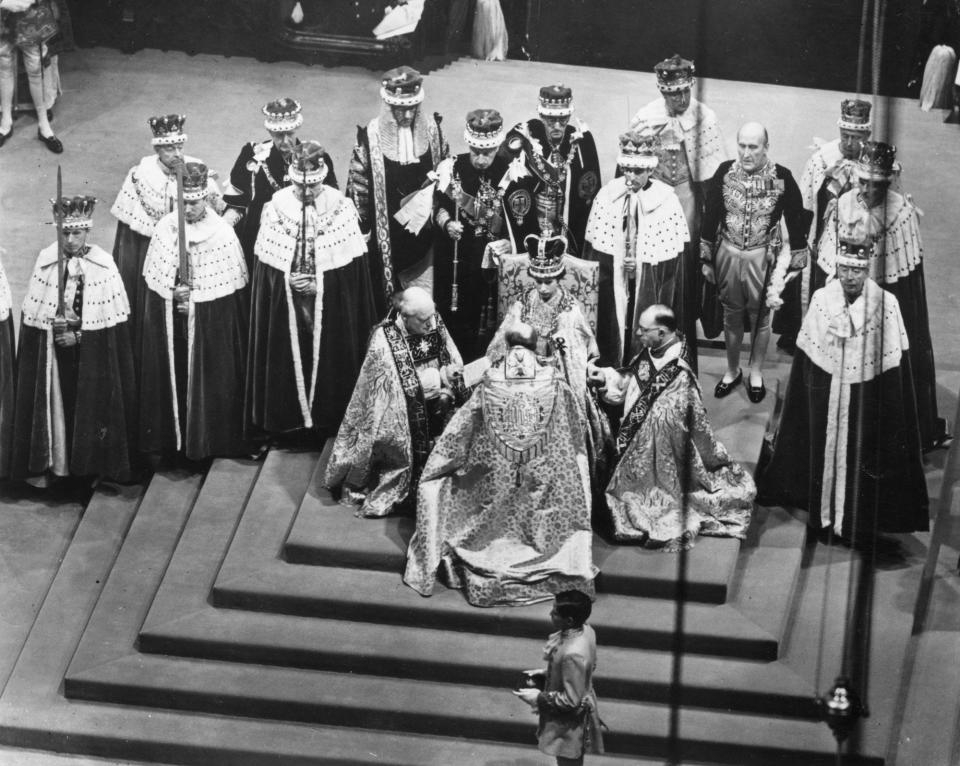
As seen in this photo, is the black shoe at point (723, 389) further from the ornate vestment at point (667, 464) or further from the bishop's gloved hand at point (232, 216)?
the bishop's gloved hand at point (232, 216)

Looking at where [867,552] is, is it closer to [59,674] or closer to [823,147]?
[823,147]

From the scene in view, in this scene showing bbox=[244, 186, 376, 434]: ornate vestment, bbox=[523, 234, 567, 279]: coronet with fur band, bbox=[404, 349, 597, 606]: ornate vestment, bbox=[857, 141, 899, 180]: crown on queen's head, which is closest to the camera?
bbox=[404, 349, 597, 606]: ornate vestment

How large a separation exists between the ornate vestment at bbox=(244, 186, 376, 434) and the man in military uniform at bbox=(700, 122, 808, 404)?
182 centimetres

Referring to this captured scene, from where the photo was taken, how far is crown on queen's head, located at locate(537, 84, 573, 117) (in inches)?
550

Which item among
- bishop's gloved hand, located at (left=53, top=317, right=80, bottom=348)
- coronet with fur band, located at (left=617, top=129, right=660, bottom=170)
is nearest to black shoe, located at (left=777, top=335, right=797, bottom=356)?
coronet with fur band, located at (left=617, top=129, right=660, bottom=170)

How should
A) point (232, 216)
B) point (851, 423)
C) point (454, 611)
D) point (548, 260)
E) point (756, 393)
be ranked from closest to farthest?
point (454, 611) < point (548, 260) < point (851, 423) < point (232, 216) < point (756, 393)

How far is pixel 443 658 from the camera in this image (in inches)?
515

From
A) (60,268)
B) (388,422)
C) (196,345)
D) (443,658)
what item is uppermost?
(60,268)

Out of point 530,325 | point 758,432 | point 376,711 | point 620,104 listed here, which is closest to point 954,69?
point 620,104

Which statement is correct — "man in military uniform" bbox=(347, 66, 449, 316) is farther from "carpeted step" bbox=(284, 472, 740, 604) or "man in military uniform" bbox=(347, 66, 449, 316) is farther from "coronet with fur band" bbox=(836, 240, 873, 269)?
"coronet with fur band" bbox=(836, 240, 873, 269)

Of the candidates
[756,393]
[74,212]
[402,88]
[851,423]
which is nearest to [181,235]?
[74,212]

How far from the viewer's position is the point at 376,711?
13.0 metres

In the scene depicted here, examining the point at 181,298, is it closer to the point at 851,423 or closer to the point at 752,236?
the point at 752,236

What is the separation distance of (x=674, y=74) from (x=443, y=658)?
3417 millimetres
